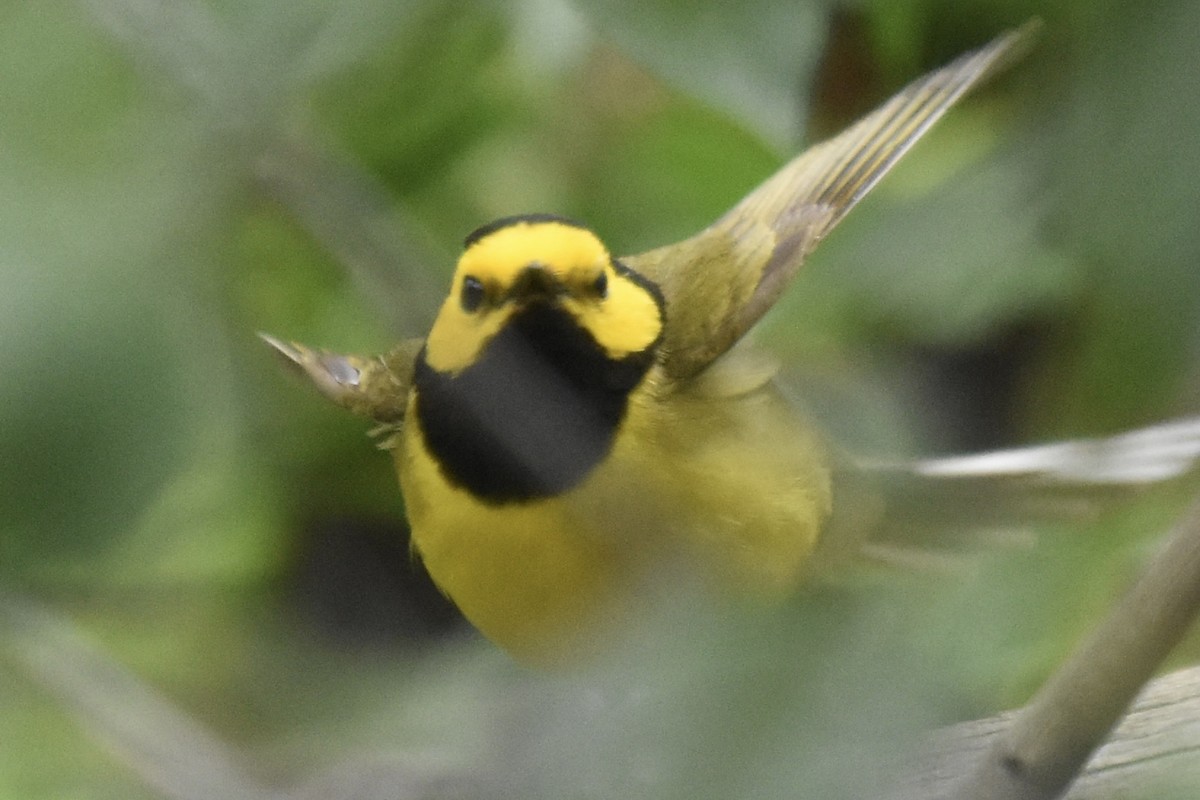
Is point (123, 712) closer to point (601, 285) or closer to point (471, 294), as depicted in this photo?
point (471, 294)

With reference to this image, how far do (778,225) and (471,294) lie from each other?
86 mm

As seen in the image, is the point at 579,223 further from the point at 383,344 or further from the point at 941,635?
the point at 941,635

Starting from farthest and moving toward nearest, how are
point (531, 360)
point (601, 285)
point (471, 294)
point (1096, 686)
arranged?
point (601, 285), point (471, 294), point (531, 360), point (1096, 686)

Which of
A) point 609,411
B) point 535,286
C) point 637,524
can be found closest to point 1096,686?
point 637,524

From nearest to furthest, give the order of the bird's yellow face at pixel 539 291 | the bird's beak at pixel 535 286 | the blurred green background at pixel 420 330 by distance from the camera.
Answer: the blurred green background at pixel 420 330
the bird's yellow face at pixel 539 291
the bird's beak at pixel 535 286

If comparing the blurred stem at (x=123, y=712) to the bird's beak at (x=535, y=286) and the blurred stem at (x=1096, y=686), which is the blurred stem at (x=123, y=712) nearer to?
the blurred stem at (x=1096, y=686)

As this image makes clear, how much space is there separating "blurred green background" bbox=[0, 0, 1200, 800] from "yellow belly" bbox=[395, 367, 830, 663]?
18 mm

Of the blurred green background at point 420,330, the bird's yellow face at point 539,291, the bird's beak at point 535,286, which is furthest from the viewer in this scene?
the bird's beak at point 535,286

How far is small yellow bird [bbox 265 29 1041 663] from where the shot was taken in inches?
8.3

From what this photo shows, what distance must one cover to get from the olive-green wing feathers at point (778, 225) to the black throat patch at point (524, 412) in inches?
1.3

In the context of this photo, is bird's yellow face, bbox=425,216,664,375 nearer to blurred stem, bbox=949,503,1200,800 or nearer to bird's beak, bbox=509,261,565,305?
bird's beak, bbox=509,261,565,305

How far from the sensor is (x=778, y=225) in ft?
1.13

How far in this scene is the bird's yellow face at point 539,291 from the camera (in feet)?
1.00

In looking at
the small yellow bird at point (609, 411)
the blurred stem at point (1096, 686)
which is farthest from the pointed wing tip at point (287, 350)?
the blurred stem at point (1096, 686)
